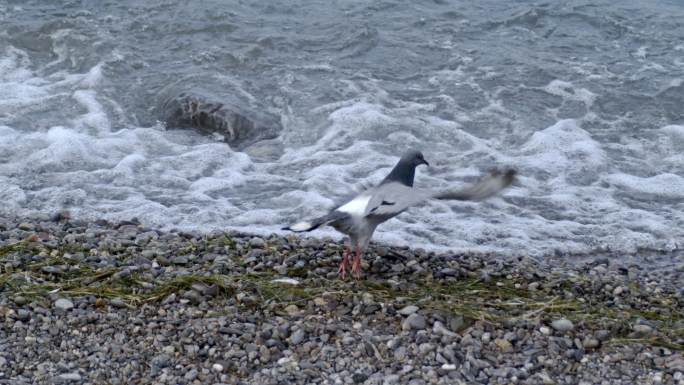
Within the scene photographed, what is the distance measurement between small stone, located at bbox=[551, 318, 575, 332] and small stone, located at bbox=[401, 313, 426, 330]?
0.73 m

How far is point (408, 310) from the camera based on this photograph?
5.23m

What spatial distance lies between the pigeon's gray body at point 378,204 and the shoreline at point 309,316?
14.2 inches

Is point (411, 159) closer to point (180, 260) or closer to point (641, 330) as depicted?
point (180, 260)

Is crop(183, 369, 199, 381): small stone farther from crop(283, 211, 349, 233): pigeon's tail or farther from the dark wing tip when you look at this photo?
the dark wing tip

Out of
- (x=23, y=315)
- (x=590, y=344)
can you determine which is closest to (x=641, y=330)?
(x=590, y=344)

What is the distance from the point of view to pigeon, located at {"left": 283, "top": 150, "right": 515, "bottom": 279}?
5.58 meters

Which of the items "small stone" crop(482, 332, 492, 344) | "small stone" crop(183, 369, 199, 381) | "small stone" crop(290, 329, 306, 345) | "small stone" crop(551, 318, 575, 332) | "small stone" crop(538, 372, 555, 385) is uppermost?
"small stone" crop(538, 372, 555, 385)

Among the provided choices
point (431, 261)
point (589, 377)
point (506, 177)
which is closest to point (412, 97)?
point (431, 261)

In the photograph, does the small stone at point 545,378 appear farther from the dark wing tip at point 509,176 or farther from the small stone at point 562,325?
the dark wing tip at point 509,176

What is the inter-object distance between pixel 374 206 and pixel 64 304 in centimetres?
192

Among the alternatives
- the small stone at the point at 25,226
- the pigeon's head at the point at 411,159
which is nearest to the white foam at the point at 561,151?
the pigeon's head at the point at 411,159

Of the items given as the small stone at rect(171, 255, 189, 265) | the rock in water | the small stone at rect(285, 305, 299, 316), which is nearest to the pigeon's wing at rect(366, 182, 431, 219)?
the small stone at rect(285, 305, 299, 316)

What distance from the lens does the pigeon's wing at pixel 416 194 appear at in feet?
18.3

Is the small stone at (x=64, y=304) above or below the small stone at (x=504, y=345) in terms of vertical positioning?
below
